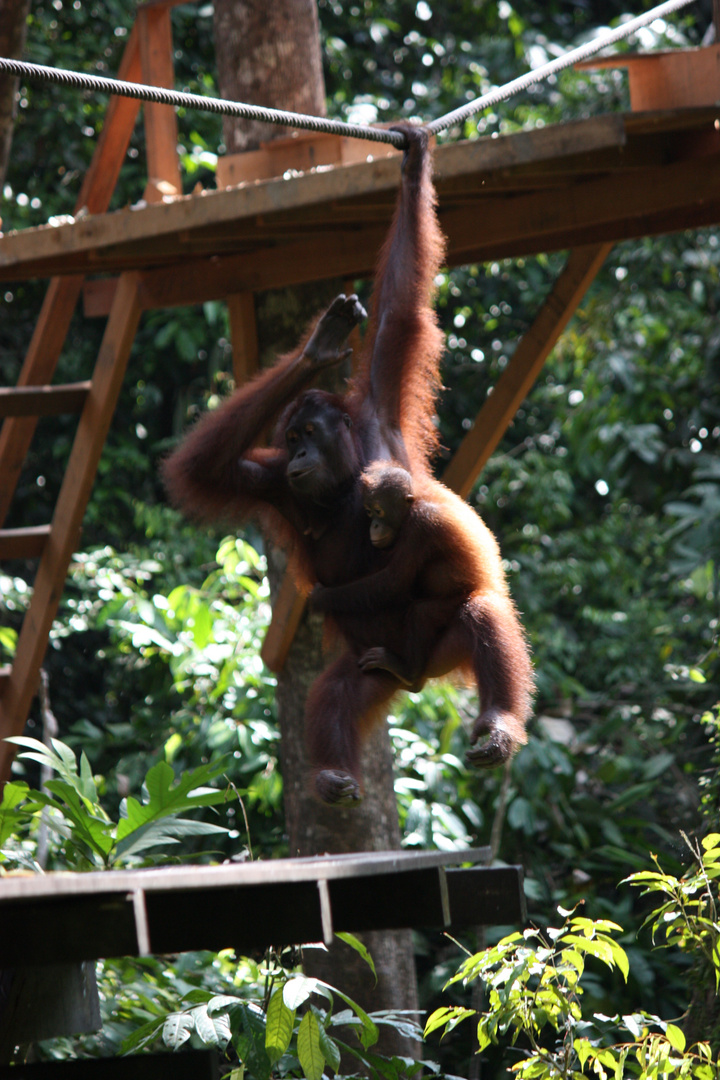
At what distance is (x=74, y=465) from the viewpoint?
4156mm

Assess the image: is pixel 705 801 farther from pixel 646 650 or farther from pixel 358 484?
pixel 646 650

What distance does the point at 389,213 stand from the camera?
349 centimetres

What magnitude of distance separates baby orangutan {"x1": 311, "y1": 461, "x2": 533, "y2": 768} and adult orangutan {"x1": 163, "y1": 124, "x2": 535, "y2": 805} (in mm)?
31

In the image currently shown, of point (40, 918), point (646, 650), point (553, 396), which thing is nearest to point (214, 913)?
point (40, 918)

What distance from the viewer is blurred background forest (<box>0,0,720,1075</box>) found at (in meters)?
5.46

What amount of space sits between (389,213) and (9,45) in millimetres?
1565

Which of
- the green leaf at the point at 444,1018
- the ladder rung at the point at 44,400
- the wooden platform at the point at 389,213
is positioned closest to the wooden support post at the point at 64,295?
the ladder rung at the point at 44,400

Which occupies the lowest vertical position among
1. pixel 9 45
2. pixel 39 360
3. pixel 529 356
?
pixel 529 356

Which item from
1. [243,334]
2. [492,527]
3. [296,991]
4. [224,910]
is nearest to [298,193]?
[243,334]

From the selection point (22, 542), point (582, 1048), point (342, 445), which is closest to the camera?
point (582, 1048)

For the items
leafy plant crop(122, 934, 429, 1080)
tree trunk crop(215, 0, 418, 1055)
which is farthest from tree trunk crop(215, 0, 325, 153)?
leafy plant crop(122, 934, 429, 1080)

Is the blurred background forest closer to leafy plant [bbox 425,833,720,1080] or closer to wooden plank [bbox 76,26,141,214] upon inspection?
leafy plant [bbox 425,833,720,1080]

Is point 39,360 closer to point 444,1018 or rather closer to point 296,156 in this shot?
point 296,156

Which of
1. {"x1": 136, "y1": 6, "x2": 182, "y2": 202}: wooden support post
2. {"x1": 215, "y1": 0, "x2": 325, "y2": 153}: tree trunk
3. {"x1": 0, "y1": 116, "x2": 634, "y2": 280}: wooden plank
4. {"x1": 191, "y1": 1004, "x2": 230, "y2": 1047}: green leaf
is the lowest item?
{"x1": 191, "y1": 1004, "x2": 230, "y2": 1047}: green leaf
